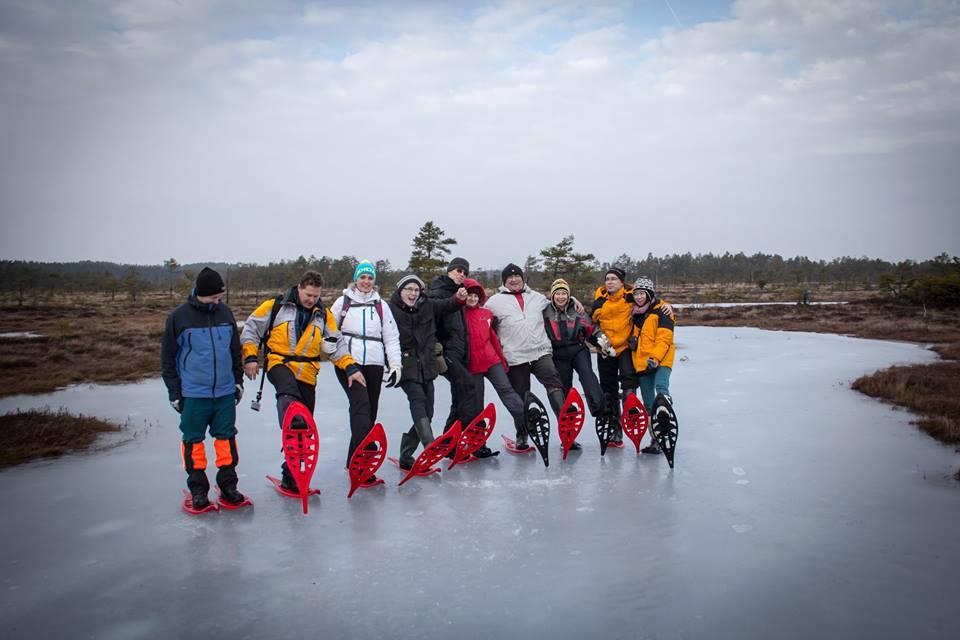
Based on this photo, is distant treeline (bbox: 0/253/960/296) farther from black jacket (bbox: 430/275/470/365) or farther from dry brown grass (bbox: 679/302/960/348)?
black jacket (bbox: 430/275/470/365)

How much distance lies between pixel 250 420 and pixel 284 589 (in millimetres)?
4806

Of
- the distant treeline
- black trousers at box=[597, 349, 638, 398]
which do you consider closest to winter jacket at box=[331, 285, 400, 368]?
black trousers at box=[597, 349, 638, 398]

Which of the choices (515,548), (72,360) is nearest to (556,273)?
(72,360)

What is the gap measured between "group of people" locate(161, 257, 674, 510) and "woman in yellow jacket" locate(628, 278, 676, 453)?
14 millimetres

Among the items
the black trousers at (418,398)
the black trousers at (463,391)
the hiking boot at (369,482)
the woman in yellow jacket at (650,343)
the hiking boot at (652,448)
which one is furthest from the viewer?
the hiking boot at (652,448)

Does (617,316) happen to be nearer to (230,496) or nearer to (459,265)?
(459,265)

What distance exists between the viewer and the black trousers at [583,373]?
20.0 feet

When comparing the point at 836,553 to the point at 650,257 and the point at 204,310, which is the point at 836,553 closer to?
the point at 204,310

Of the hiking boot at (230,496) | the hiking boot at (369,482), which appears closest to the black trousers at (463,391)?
the hiking boot at (369,482)

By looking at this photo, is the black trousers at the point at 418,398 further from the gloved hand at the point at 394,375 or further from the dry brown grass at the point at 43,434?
the dry brown grass at the point at 43,434

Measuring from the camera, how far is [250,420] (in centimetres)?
755

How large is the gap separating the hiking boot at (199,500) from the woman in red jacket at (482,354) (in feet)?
8.07

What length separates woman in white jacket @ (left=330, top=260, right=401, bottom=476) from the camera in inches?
195

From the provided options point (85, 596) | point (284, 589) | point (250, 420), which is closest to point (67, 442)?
point (250, 420)
